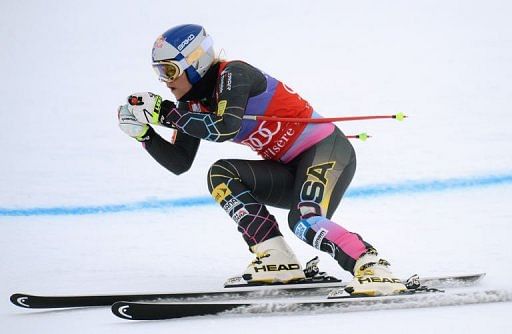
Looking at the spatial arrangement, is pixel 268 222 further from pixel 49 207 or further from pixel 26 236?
pixel 49 207

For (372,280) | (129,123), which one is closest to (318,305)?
(372,280)

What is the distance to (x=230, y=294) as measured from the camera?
4520mm

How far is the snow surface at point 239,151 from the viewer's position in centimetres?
498

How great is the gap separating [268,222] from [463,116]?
518cm

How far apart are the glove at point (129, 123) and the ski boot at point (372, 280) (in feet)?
4.89

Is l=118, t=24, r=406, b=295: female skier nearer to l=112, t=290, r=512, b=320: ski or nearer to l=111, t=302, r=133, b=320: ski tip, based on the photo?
l=112, t=290, r=512, b=320: ski

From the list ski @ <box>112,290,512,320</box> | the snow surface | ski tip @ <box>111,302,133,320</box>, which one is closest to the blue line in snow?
the snow surface

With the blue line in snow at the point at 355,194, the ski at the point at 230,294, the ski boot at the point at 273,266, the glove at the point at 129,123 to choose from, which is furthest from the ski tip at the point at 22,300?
the blue line in snow at the point at 355,194

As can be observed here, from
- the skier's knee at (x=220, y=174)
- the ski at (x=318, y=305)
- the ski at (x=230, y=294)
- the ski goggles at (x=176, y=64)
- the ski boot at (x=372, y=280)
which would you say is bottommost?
the ski at (x=318, y=305)

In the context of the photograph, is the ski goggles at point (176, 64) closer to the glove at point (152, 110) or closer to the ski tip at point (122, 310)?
the glove at point (152, 110)

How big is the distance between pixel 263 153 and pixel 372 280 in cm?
124

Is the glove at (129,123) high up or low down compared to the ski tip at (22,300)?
up

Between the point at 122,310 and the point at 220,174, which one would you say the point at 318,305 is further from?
the point at 220,174

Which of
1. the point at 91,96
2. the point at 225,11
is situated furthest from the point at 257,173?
the point at 225,11
